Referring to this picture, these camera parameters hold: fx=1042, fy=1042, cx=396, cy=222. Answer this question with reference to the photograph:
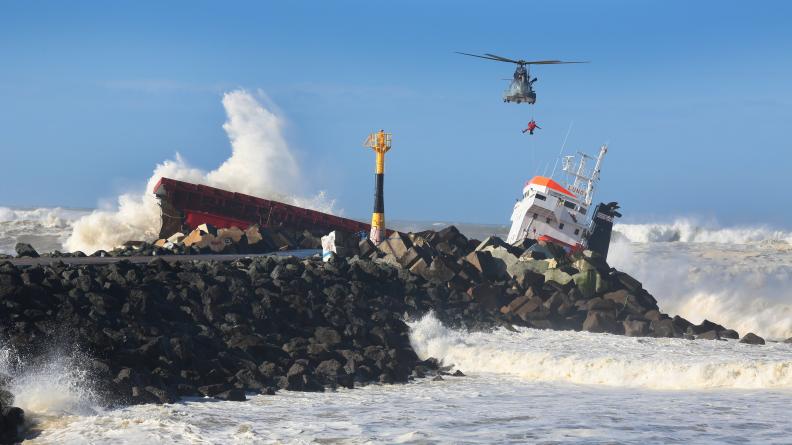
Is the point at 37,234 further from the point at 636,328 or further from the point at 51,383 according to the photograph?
the point at 51,383

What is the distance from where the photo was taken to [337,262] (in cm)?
2420

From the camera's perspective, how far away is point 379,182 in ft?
96.6

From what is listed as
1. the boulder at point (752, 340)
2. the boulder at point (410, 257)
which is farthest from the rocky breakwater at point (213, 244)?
the boulder at point (752, 340)

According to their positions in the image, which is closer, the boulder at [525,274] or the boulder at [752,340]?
the boulder at [752,340]

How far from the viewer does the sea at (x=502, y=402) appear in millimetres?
12477

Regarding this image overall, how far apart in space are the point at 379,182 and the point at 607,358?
41.1ft

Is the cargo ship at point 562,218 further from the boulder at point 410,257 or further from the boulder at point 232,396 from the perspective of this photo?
the boulder at point 232,396

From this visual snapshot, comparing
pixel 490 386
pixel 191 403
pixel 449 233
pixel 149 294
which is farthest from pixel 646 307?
pixel 191 403

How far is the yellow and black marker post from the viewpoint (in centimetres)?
2939

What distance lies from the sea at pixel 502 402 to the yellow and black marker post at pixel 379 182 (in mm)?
8226

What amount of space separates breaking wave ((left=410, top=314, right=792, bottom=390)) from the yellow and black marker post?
26.9 ft

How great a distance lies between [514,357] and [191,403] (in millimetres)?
6779

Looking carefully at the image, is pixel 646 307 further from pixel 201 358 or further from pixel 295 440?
pixel 295 440

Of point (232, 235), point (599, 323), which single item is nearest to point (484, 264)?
point (599, 323)
